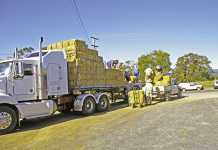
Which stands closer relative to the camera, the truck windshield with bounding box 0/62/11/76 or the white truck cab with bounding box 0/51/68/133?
the white truck cab with bounding box 0/51/68/133

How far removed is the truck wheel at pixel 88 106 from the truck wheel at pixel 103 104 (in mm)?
500

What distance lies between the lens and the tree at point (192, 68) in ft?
245

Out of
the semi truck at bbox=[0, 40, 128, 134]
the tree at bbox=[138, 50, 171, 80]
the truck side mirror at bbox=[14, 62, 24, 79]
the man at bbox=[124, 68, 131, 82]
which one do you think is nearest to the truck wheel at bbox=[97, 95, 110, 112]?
the semi truck at bbox=[0, 40, 128, 134]

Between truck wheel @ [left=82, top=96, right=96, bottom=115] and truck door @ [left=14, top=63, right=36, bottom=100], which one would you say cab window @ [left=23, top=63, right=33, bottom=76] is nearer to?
truck door @ [left=14, top=63, right=36, bottom=100]

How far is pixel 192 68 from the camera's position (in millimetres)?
75438

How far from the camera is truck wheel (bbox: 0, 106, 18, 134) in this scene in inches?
404

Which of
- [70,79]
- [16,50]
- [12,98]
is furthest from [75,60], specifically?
[12,98]

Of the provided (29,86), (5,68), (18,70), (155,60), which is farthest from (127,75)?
(155,60)

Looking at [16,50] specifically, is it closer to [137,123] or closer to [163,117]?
[137,123]

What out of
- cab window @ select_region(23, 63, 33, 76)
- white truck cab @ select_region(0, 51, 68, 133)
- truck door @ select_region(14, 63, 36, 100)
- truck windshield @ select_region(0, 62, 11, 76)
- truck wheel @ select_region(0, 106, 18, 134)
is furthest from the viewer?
cab window @ select_region(23, 63, 33, 76)

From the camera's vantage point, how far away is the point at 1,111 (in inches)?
406

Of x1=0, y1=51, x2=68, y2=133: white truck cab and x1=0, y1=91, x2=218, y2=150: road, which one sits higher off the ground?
x1=0, y1=51, x2=68, y2=133: white truck cab

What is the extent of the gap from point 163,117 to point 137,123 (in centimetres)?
138

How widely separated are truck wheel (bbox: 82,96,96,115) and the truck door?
113 inches
